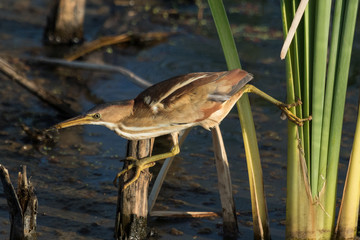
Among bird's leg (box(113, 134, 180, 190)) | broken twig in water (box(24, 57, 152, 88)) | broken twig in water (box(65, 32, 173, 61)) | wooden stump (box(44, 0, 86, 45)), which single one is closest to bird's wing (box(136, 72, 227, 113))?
bird's leg (box(113, 134, 180, 190))

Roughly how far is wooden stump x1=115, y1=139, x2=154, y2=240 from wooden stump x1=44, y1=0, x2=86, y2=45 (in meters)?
4.22

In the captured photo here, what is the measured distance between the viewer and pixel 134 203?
3393 mm

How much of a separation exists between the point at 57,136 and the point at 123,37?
2.61m

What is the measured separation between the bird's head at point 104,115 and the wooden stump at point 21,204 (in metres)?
0.41

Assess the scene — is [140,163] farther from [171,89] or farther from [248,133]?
[248,133]

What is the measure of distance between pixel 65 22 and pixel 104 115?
184 inches

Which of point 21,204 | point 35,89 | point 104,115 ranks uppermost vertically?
point 35,89

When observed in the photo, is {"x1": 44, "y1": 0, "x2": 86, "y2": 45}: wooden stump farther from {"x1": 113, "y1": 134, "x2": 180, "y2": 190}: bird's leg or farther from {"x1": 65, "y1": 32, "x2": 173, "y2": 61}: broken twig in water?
{"x1": 113, "y1": 134, "x2": 180, "y2": 190}: bird's leg

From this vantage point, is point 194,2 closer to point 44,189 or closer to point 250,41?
point 250,41

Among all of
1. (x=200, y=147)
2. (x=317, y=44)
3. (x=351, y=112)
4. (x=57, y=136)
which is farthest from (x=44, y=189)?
(x=351, y=112)

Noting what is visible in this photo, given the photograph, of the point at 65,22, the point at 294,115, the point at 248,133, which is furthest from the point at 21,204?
the point at 65,22

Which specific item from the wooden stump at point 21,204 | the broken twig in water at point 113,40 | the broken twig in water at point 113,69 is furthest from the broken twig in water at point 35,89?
the wooden stump at point 21,204

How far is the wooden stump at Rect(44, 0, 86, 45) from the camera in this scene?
718cm

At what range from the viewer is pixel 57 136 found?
525 centimetres
